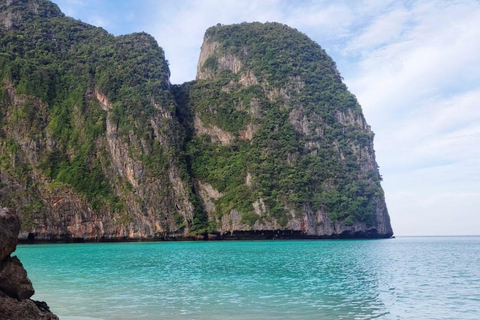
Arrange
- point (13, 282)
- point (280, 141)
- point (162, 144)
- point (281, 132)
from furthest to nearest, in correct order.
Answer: point (281, 132) < point (280, 141) < point (162, 144) < point (13, 282)

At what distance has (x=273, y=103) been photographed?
3366 inches

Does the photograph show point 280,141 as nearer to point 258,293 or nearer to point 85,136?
point 85,136

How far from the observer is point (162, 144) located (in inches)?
2899

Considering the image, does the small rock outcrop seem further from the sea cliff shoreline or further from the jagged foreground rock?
the sea cliff shoreline

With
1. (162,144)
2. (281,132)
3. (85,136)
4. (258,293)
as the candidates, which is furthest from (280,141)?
(258,293)

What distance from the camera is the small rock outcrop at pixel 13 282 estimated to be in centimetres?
673

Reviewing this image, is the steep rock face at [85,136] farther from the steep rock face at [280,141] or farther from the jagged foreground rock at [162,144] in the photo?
the steep rock face at [280,141]

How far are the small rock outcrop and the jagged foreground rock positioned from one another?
194 feet

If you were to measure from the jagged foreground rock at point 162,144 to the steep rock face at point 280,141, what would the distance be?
0.80 feet

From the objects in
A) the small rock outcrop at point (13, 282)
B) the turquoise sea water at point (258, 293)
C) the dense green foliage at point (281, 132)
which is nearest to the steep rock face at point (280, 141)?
the dense green foliage at point (281, 132)

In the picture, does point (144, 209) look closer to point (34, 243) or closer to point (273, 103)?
point (34, 243)

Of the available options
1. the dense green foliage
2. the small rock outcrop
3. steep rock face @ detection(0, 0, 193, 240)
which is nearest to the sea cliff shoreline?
steep rock face @ detection(0, 0, 193, 240)

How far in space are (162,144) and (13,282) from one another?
6721 centimetres

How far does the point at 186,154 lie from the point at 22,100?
27.6 meters
